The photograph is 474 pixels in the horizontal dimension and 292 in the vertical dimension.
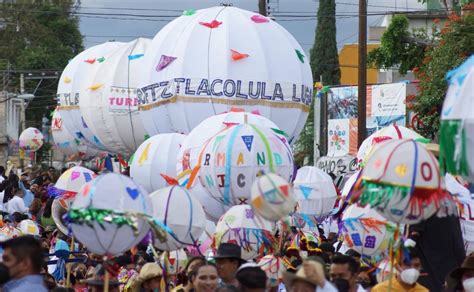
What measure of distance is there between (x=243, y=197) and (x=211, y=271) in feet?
9.60

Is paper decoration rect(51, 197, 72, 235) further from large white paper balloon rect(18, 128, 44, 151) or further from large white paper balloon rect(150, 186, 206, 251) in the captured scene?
large white paper balloon rect(18, 128, 44, 151)

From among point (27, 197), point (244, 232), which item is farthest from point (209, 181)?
point (27, 197)

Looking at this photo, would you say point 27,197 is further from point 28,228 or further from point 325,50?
point 325,50

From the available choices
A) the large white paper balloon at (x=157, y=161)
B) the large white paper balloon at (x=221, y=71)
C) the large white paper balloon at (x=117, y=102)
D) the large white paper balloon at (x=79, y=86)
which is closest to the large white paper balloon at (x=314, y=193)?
the large white paper balloon at (x=221, y=71)

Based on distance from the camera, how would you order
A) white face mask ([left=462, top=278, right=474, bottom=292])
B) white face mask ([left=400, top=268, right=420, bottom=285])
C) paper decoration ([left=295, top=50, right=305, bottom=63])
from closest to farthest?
white face mask ([left=400, top=268, right=420, bottom=285])
white face mask ([left=462, top=278, right=474, bottom=292])
paper decoration ([left=295, top=50, right=305, bottom=63])

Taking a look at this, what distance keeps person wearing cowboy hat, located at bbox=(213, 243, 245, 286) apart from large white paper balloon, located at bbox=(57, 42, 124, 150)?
18.0 metres

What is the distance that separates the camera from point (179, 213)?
9781 mm

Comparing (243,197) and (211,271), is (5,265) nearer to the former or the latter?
(211,271)

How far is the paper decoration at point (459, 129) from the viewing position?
7.27 meters

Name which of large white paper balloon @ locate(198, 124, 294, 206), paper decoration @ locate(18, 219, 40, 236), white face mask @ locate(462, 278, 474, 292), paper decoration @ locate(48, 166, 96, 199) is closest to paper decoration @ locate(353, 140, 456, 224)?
white face mask @ locate(462, 278, 474, 292)

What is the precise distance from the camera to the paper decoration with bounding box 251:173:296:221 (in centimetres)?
774

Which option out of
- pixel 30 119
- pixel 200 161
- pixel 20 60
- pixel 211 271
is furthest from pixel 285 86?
pixel 30 119

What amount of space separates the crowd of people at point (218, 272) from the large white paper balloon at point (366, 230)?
163 mm

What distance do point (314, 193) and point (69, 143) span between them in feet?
56.6
